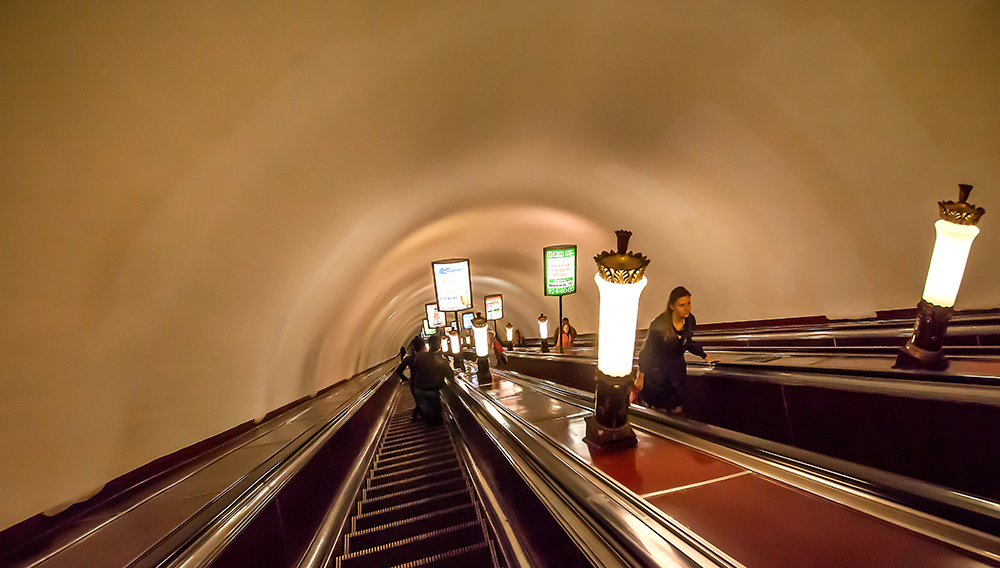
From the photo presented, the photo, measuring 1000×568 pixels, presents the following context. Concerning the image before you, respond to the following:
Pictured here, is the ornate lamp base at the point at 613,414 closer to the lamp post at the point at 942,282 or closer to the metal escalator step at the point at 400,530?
the metal escalator step at the point at 400,530

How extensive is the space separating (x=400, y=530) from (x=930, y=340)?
420cm

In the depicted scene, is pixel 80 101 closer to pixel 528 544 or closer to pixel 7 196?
pixel 7 196

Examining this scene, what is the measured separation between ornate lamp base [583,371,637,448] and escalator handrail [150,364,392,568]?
81.7 inches

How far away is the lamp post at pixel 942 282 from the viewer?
294cm

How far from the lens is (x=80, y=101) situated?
2.24m

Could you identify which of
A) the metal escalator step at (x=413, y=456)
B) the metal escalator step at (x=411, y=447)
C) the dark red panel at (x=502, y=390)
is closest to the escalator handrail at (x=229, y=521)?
the dark red panel at (x=502, y=390)

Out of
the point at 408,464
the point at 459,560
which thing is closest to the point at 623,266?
the point at 459,560

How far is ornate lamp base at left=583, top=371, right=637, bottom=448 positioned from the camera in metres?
2.81

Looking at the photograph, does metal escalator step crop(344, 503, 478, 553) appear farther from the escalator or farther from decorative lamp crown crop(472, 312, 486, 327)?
decorative lamp crown crop(472, 312, 486, 327)

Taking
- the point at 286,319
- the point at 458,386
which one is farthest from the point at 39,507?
the point at 458,386

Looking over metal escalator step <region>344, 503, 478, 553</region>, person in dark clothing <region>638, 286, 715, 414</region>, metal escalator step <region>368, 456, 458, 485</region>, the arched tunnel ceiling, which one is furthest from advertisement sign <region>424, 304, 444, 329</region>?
person in dark clothing <region>638, 286, 715, 414</region>

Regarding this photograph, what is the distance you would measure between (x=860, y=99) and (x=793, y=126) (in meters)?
0.64

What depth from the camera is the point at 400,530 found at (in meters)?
3.59

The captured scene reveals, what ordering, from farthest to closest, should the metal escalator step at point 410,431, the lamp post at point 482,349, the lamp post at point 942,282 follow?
the metal escalator step at point 410,431, the lamp post at point 482,349, the lamp post at point 942,282
